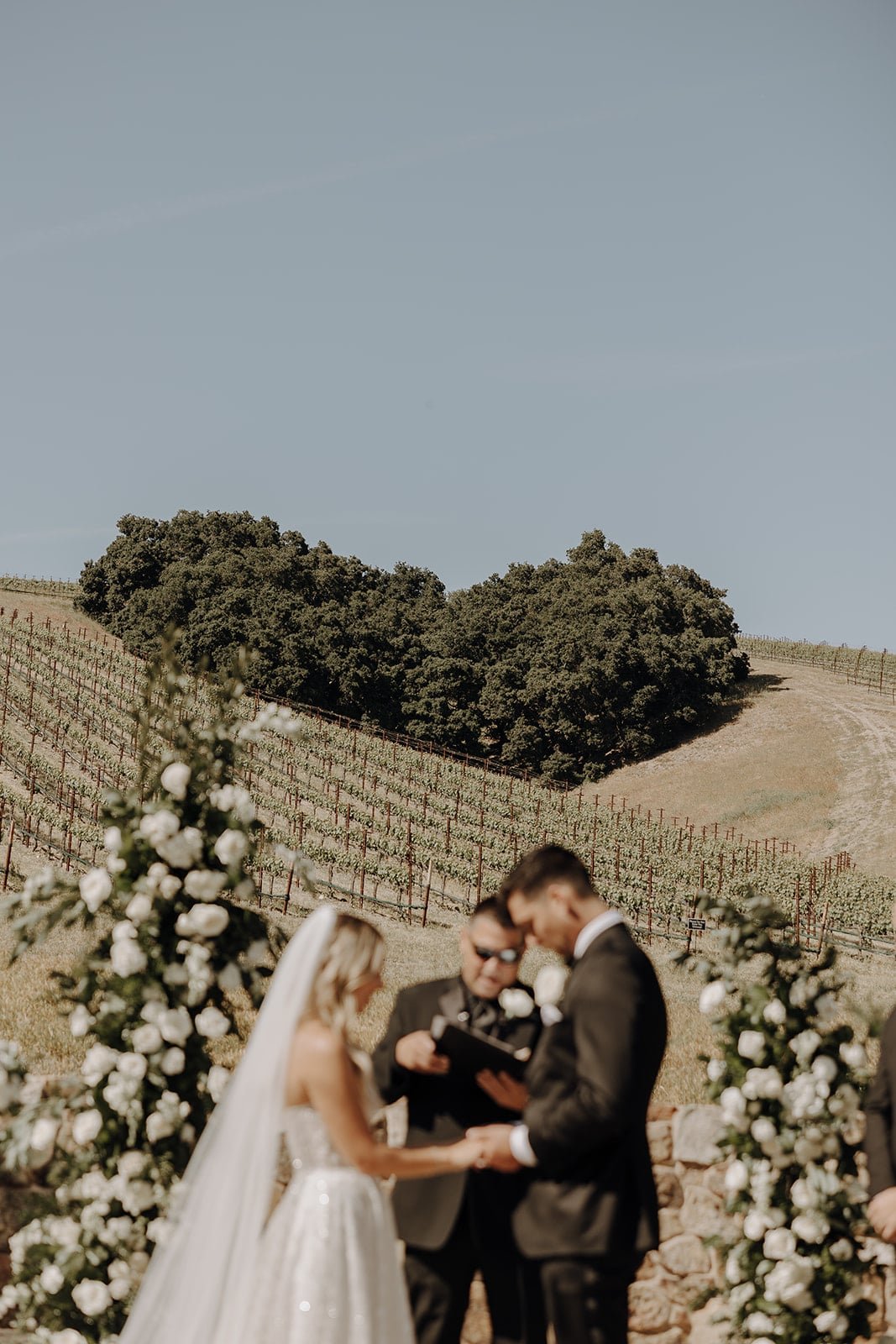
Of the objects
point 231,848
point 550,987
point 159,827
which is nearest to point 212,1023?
point 231,848

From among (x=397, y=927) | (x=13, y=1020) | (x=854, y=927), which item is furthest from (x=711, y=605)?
(x=13, y=1020)

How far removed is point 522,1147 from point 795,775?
2080 inches

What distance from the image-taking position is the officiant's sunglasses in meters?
4.13

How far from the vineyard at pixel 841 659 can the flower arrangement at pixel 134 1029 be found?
220 ft

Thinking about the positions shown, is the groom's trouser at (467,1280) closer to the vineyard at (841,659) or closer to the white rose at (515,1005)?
the white rose at (515,1005)

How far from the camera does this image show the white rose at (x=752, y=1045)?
4.62 meters

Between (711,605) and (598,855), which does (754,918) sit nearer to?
(598,855)

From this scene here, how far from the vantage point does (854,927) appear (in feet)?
97.9

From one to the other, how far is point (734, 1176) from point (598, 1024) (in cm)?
159

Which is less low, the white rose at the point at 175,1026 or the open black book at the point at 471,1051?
the open black book at the point at 471,1051

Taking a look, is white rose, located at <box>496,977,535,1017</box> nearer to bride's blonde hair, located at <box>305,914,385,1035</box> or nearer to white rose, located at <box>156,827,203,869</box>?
bride's blonde hair, located at <box>305,914,385,1035</box>

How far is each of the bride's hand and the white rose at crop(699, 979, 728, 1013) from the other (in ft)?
3.85

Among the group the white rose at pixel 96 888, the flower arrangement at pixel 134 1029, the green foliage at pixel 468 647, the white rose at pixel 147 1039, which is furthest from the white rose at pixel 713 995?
the green foliage at pixel 468 647

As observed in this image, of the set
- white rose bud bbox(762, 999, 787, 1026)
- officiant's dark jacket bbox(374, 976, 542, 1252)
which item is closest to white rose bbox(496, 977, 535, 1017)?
officiant's dark jacket bbox(374, 976, 542, 1252)
